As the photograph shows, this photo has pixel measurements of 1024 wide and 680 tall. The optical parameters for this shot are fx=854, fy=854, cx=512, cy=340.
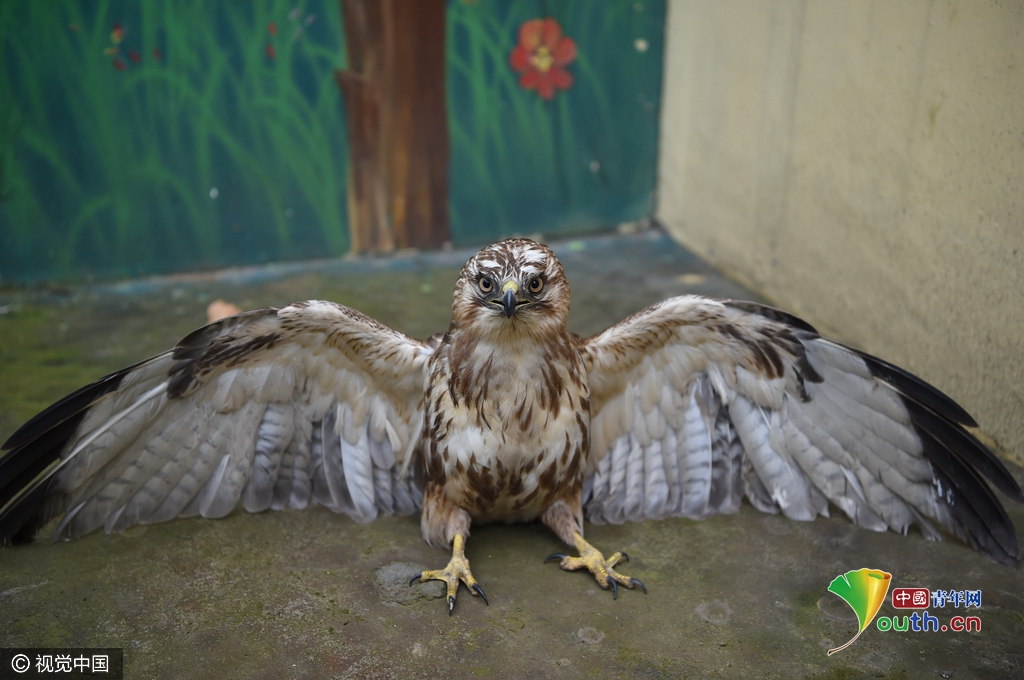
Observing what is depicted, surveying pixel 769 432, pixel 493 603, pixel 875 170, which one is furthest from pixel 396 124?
pixel 493 603

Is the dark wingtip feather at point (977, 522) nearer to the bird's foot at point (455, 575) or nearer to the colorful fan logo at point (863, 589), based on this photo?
the colorful fan logo at point (863, 589)

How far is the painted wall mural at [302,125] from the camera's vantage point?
6227 millimetres

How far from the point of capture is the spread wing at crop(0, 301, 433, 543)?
11.5 feet

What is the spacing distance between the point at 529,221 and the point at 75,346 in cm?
373

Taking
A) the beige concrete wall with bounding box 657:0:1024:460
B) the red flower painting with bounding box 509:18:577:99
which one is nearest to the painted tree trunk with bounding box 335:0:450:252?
the red flower painting with bounding box 509:18:577:99

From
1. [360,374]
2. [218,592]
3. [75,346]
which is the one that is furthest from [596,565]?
[75,346]

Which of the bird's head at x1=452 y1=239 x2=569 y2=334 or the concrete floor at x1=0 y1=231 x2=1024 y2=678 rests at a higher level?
the bird's head at x1=452 y1=239 x2=569 y2=334

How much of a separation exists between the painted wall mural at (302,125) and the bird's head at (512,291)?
12.5 feet

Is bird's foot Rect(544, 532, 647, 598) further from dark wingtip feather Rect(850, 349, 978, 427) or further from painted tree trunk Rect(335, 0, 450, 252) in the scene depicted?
painted tree trunk Rect(335, 0, 450, 252)

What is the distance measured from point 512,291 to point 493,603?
127 centimetres

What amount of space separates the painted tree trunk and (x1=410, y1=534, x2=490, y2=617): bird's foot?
13.3 ft

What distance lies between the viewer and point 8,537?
11.7 feet

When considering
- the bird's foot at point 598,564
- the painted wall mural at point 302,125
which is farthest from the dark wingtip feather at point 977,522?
the painted wall mural at point 302,125

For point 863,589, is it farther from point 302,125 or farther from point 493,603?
point 302,125
